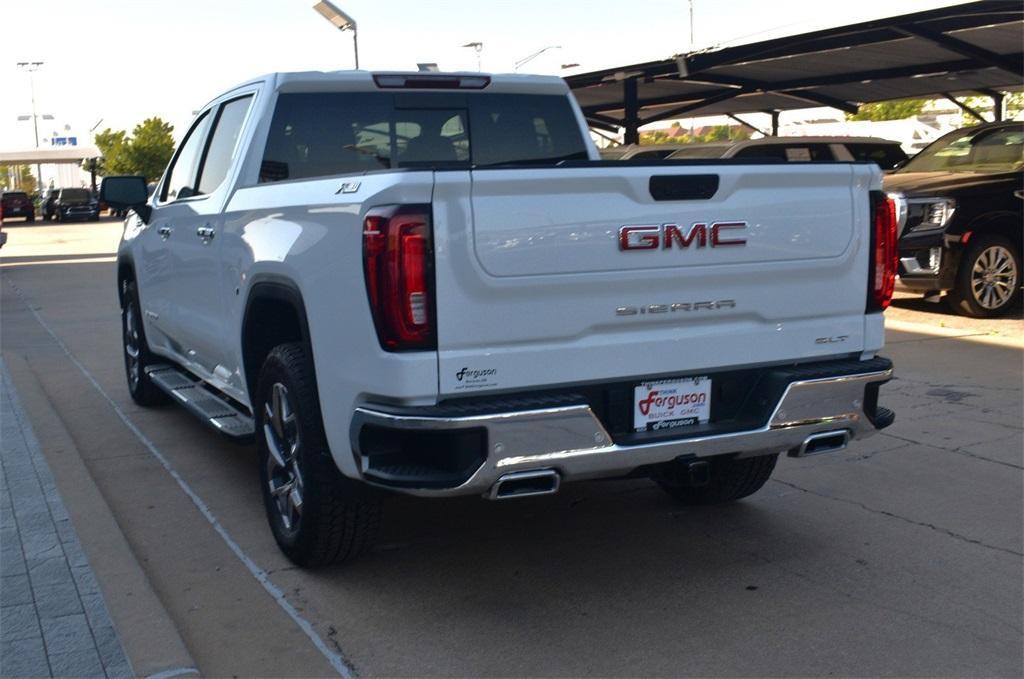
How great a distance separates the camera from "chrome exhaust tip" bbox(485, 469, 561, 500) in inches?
152

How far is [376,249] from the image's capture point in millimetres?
3791

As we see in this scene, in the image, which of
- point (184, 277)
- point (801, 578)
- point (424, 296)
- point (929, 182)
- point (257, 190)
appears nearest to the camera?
point (424, 296)

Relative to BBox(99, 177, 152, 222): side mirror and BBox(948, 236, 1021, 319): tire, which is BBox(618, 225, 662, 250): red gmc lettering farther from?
BBox(948, 236, 1021, 319): tire

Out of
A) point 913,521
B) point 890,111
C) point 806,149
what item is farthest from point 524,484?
point 890,111

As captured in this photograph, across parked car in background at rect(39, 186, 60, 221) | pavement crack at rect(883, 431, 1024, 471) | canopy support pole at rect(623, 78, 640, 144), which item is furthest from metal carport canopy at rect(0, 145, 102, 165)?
pavement crack at rect(883, 431, 1024, 471)

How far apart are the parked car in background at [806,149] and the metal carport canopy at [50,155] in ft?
163

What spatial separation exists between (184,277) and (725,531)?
3231mm

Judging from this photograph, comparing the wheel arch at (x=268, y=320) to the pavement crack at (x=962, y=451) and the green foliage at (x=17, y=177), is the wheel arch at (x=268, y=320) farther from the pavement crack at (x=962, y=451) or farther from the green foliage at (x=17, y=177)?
the green foliage at (x=17, y=177)

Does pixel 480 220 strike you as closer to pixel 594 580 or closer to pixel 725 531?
pixel 594 580

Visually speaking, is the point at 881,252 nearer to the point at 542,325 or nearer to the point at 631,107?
the point at 542,325

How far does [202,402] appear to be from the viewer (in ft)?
20.4

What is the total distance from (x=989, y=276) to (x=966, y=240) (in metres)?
0.45

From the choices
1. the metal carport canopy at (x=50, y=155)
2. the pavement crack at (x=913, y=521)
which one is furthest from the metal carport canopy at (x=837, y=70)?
the metal carport canopy at (x=50, y=155)

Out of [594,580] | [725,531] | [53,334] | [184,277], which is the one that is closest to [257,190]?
[184,277]
